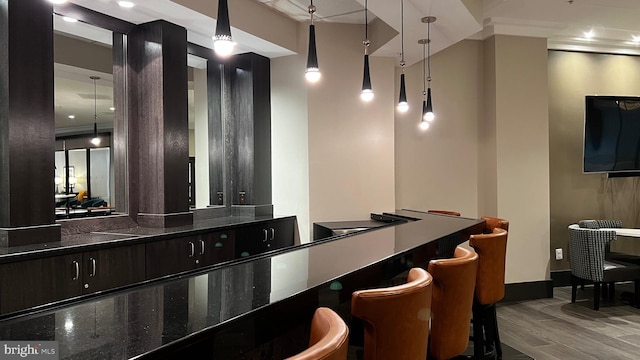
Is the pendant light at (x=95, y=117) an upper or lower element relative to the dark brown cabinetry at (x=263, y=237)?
upper

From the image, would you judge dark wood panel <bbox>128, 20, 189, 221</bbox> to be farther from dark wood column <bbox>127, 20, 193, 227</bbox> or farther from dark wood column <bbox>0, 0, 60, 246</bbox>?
dark wood column <bbox>0, 0, 60, 246</bbox>

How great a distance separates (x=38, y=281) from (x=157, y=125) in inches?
65.2

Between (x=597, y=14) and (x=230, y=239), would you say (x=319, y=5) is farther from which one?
(x=597, y=14)

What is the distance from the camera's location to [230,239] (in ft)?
12.8

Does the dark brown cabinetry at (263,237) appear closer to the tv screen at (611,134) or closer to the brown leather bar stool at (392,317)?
the brown leather bar stool at (392,317)

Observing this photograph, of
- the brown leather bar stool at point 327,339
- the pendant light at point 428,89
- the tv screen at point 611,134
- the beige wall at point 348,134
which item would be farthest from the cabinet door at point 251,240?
the tv screen at point 611,134

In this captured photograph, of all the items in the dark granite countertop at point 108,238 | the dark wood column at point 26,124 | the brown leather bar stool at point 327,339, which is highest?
the dark wood column at point 26,124

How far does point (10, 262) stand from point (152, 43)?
216cm

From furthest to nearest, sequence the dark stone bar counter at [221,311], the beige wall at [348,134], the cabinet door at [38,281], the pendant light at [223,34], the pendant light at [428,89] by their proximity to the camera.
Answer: the beige wall at [348,134]
the pendant light at [428,89]
the cabinet door at [38,281]
the pendant light at [223,34]
the dark stone bar counter at [221,311]

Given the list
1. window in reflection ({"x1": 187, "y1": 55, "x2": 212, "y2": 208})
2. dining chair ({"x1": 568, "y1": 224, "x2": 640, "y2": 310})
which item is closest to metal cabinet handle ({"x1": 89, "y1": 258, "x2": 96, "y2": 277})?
window in reflection ({"x1": 187, "y1": 55, "x2": 212, "y2": 208})

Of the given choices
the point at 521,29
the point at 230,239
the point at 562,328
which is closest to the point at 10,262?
the point at 230,239

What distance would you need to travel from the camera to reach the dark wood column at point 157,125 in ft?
12.1

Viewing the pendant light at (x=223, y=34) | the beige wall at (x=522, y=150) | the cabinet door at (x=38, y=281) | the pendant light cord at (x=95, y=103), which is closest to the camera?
the pendant light at (x=223, y=34)

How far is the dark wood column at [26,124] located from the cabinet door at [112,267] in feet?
1.17
